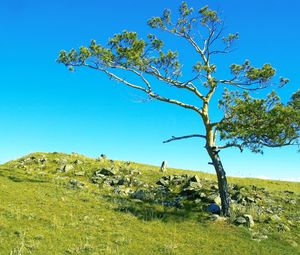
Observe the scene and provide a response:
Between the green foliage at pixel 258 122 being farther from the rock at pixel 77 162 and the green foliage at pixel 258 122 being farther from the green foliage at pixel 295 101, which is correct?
the rock at pixel 77 162

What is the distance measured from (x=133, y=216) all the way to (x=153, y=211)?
220 cm

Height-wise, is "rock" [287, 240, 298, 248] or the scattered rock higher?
the scattered rock

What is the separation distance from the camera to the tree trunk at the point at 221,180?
3101 centimetres

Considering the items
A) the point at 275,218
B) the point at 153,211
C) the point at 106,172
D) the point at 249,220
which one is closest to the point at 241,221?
the point at 249,220

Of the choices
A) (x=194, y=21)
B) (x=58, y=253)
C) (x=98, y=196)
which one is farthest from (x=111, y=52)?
(x=58, y=253)

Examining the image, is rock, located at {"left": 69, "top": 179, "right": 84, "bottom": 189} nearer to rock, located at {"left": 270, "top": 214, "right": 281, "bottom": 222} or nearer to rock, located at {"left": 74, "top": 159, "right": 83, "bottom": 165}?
rock, located at {"left": 74, "top": 159, "right": 83, "bottom": 165}

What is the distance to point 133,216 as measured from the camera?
28.6m

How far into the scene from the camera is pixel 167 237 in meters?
25.3

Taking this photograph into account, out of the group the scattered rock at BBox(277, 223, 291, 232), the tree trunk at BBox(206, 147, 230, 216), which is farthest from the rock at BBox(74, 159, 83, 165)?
the scattered rock at BBox(277, 223, 291, 232)

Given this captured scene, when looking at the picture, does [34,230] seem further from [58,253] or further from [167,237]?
[167,237]

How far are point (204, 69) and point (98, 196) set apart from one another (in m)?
12.5

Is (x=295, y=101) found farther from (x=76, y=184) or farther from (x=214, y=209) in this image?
(x=76, y=184)

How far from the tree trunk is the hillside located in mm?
860

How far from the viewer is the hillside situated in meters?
23.0
